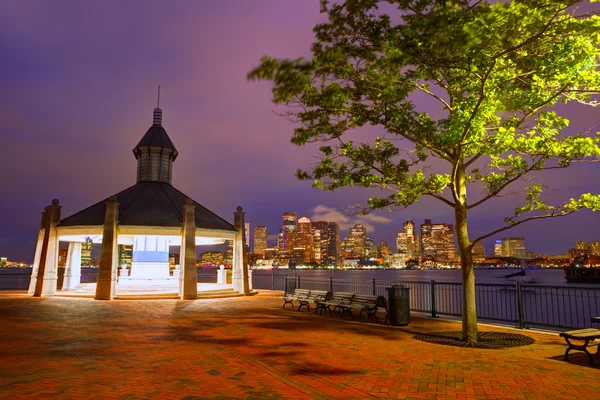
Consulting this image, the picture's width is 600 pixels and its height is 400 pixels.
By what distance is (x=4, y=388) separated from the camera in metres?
6.39

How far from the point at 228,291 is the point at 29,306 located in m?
10.8

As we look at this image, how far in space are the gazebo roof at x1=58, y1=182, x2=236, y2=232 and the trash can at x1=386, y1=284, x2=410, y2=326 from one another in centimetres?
1497

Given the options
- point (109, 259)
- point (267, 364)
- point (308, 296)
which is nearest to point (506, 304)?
point (308, 296)

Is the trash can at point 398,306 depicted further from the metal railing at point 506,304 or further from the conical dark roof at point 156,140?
the conical dark roof at point 156,140

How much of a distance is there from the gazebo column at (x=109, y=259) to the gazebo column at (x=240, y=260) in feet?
23.7

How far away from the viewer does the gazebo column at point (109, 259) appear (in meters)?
21.9

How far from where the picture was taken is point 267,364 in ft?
26.6

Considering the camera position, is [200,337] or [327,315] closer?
[200,337]

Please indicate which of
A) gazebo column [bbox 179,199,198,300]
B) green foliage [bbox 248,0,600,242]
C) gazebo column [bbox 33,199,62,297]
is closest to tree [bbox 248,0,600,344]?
green foliage [bbox 248,0,600,242]

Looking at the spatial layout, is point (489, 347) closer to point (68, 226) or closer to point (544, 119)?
point (544, 119)

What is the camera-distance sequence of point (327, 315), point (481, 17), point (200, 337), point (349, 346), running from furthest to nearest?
1. point (327, 315)
2. point (200, 337)
3. point (349, 346)
4. point (481, 17)

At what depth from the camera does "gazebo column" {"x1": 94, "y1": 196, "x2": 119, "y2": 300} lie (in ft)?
71.8

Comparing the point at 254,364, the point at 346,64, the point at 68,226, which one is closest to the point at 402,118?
the point at 346,64

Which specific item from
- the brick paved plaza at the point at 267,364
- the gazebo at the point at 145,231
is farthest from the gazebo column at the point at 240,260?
the brick paved plaza at the point at 267,364
